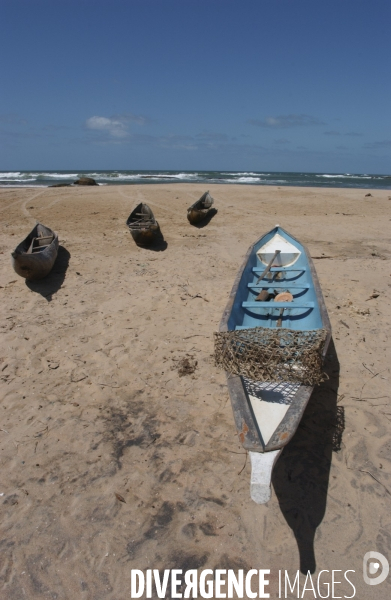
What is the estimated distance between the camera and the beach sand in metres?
2.99

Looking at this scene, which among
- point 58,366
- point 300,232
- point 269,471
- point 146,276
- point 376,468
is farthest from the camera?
point 300,232

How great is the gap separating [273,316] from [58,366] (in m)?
3.36

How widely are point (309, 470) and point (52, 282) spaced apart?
6.76 metres

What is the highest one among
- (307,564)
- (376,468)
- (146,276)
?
(146,276)

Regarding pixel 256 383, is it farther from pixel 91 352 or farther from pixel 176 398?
pixel 91 352

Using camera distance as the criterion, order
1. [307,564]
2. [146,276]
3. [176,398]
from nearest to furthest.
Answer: [307,564], [176,398], [146,276]

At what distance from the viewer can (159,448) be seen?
3951 millimetres

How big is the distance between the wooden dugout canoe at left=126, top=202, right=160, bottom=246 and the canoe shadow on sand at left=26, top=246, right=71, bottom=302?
7.21 feet

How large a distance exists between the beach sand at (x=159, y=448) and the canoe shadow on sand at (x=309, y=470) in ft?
0.05

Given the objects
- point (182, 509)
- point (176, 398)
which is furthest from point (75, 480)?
point (176, 398)

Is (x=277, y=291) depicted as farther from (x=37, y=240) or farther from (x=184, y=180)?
(x=184, y=180)

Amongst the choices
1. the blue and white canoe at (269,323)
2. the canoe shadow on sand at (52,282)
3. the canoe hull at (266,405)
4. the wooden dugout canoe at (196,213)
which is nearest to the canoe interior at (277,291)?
the blue and white canoe at (269,323)

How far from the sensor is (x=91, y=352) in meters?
5.70

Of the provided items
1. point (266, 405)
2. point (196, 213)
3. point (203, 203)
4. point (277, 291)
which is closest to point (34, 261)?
point (277, 291)
